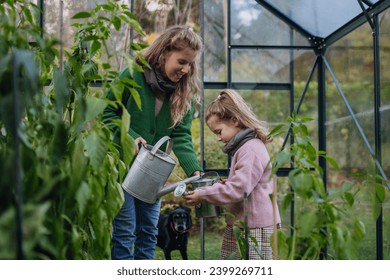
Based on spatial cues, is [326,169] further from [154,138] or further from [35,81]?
[35,81]

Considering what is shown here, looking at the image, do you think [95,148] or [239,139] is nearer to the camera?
[95,148]

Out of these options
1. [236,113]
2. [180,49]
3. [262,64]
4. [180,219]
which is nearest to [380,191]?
[236,113]

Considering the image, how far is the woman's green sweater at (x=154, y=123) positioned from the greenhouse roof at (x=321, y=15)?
1314 millimetres

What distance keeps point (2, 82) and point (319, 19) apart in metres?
3.39

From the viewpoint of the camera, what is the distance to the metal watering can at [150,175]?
2.57 metres

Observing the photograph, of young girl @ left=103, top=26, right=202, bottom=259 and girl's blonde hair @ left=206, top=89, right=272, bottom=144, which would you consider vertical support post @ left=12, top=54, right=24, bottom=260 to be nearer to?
young girl @ left=103, top=26, right=202, bottom=259

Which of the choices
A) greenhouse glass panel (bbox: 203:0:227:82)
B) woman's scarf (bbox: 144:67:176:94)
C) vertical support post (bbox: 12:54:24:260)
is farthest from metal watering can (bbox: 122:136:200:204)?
greenhouse glass panel (bbox: 203:0:227:82)

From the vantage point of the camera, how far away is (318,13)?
411cm

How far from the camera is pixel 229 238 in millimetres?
2846

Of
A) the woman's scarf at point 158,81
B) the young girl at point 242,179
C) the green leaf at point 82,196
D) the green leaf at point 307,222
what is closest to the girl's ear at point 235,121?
the young girl at point 242,179

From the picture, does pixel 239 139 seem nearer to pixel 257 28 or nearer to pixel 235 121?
pixel 235 121

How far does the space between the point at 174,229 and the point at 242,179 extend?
138 cm

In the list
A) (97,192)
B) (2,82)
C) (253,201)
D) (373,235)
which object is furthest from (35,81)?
(373,235)

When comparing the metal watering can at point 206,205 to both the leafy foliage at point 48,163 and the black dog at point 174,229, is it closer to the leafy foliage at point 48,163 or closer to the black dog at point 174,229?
the leafy foliage at point 48,163
